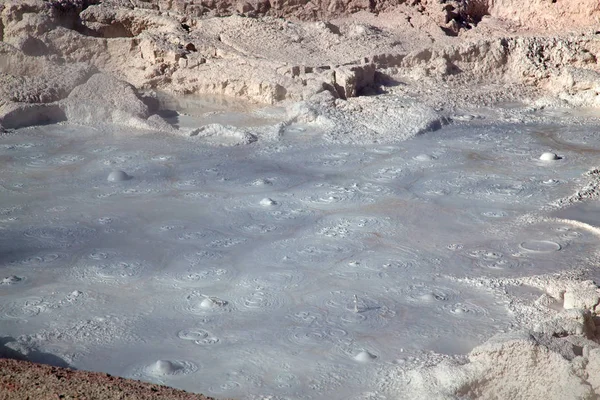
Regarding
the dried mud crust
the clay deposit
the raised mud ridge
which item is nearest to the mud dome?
the clay deposit

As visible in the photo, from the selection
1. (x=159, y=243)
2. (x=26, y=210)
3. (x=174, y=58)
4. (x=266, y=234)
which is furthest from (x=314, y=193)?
(x=174, y=58)

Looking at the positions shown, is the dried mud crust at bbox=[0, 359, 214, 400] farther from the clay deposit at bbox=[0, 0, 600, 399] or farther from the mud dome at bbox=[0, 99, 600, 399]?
the mud dome at bbox=[0, 99, 600, 399]

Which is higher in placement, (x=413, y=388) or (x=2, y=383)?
(x=2, y=383)

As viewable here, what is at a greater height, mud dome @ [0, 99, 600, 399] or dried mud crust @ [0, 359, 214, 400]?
dried mud crust @ [0, 359, 214, 400]

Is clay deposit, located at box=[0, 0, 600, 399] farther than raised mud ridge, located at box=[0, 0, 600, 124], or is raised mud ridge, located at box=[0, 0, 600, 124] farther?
raised mud ridge, located at box=[0, 0, 600, 124]

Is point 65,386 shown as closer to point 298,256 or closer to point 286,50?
point 298,256

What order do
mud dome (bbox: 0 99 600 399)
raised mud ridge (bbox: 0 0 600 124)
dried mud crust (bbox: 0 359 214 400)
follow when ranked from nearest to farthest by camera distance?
dried mud crust (bbox: 0 359 214 400)
mud dome (bbox: 0 99 600 399)
raised mud ridge (bbox: 0 0 600 124)

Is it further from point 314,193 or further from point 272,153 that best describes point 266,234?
point 272,153
